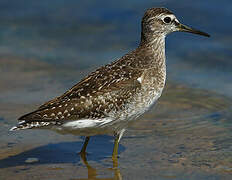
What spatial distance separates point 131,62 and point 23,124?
7.71 ft

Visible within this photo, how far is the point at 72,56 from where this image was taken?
1572 cm

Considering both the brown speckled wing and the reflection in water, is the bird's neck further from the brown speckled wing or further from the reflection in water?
the reflection in water

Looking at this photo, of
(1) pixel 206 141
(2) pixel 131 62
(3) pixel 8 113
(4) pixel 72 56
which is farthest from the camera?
(4) pixel 72 56

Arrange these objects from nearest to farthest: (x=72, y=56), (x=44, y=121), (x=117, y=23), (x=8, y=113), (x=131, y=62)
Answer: (x=44, y=121), (x=131, y=62), (x=8, y=113), (x=72, y=56), (x=117, y=23)

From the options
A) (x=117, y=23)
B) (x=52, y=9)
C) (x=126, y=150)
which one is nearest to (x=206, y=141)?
(x=126, y=150)

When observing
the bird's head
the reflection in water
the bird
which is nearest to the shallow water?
the reflection in water

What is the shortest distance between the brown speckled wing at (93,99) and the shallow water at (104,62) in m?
0.99

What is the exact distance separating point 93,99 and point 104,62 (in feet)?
17.8

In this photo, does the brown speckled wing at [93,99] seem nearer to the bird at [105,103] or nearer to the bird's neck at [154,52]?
the bird at [105,103]

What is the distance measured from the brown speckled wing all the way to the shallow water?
988 mm

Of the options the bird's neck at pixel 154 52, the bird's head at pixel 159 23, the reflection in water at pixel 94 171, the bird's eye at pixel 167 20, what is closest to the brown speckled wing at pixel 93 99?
the bird's neck at pixel 154 52

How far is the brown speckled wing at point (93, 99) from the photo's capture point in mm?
9734

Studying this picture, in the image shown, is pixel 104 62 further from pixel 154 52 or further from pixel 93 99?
pixel 93 99

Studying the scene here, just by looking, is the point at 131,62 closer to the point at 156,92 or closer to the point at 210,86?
the point at 156,92
